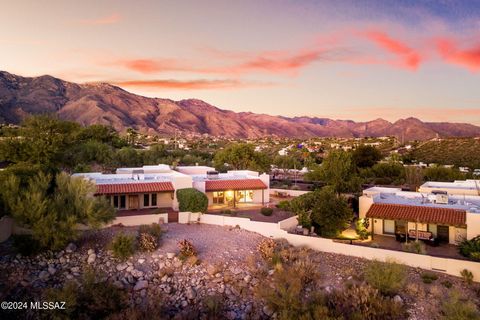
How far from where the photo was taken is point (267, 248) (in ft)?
70.8

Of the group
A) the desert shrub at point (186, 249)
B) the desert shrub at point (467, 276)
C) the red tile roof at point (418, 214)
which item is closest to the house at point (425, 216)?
the red tile roof at point (418, 214)

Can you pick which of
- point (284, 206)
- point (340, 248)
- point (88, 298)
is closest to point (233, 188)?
point (284, 206)

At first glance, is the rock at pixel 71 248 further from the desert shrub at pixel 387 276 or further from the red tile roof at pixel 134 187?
the desert shrub at pixel 387 276

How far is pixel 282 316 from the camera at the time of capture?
16484 millimetres

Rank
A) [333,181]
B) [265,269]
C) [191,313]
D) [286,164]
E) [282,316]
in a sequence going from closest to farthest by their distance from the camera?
[282,316] → [191,313] → [265,269] → [333,181] → [286,164]

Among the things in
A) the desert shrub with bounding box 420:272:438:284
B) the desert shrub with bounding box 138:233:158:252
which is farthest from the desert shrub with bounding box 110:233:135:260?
→ the desert shrub with bounding box 420:272:438:284

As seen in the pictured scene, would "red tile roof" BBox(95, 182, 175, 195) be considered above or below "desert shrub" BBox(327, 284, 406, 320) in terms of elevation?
above

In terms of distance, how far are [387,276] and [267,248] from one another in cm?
653

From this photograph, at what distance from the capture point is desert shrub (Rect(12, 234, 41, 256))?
64.2ft

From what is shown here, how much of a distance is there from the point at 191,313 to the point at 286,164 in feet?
162

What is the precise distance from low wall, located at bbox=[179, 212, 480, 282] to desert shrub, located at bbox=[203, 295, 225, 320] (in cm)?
703

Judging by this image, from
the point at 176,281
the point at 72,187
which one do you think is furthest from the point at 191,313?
the point at 72,187

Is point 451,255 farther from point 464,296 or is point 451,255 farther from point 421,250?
point 464,296

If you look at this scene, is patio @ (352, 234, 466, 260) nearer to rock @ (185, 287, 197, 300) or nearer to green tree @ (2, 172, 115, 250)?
rock @ (185, 287, 197, 300)
